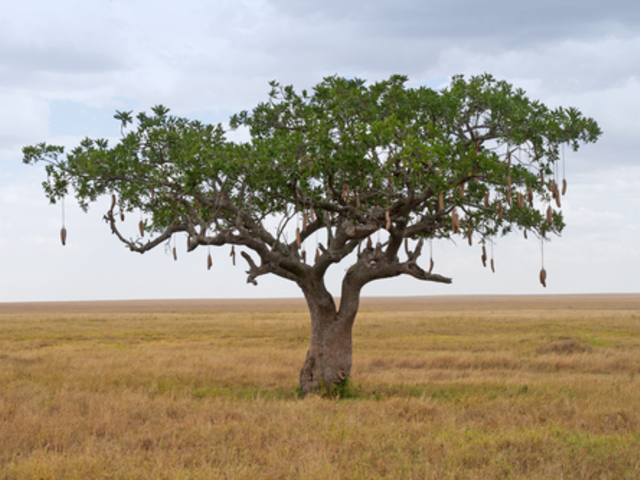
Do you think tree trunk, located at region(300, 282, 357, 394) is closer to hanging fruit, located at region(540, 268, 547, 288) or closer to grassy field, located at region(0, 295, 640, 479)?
grassy field, located at region(0, 295, 640, 479)

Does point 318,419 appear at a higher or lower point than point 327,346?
lower

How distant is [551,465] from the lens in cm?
923

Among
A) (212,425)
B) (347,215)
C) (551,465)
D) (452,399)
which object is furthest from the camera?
(347,215)

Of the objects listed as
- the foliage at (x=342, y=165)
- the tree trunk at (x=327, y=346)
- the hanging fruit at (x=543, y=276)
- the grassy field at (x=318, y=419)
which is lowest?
the grassy field at (x=318, y=419)

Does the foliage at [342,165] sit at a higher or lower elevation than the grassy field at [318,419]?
higher

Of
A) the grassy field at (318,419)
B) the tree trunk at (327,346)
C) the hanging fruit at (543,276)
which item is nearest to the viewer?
the grassy field at (318,419)

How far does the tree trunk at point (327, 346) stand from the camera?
671 inches

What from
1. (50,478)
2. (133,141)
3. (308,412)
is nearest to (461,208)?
(308,412)

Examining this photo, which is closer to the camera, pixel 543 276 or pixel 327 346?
pixel 543 276

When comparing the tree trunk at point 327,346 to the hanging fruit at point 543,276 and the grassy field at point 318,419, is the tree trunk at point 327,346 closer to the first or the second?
the grassy field at point 318,419

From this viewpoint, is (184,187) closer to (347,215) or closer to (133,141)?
(133,141)

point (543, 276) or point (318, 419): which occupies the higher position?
point (543, 276)

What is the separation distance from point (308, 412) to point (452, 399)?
13.2ft

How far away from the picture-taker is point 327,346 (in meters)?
17.2
